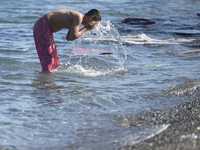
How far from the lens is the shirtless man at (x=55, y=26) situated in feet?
16.3

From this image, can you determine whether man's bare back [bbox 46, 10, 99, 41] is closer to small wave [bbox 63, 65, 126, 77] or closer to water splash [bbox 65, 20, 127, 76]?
water splash [bbox 65, 20, 127, 76]

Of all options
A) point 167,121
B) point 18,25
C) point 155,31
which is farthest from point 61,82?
point 18,25

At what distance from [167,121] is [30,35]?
340 inches

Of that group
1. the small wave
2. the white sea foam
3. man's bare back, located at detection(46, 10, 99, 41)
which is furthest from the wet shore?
the small wave

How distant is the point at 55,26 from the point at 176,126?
120 inches

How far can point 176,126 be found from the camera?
2992 mm

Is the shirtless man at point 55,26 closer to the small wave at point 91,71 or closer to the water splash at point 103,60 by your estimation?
the water splash at point 103,60

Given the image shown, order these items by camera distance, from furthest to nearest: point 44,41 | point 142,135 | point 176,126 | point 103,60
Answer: point 103,60 < point 44,41 < point 176,126 < point 142,135

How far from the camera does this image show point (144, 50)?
27.6 ft

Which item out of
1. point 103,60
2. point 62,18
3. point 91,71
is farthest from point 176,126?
point 103,60

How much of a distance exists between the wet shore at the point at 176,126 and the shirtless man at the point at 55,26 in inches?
83.0

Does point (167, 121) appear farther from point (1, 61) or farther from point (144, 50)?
point (144, 50)

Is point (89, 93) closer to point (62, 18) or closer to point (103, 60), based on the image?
point (62, 18)

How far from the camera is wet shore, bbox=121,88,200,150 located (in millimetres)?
2576
